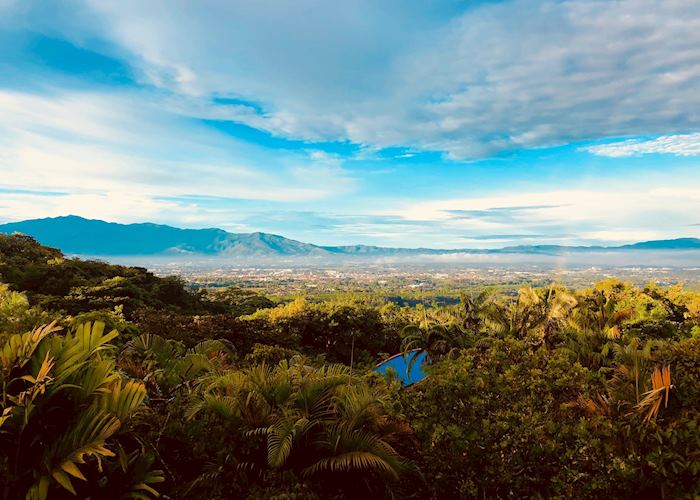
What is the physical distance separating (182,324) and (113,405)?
1450cm

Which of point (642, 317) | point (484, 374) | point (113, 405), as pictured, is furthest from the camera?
point (642, 317)

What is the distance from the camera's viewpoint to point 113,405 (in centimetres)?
347

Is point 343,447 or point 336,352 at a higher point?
point 343,447

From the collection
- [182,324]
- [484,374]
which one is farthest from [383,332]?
[484,374]

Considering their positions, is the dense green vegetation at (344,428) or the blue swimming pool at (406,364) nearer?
the dense green vegetation at (344,428)

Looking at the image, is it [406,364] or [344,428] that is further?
[406,364]

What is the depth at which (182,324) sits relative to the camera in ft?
56.0

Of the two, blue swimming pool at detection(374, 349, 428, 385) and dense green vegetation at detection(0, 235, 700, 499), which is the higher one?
dense green vegetation at detection(0, 235, 700, 499)

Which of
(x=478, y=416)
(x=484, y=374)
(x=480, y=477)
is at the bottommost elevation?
(x=480, y=477)

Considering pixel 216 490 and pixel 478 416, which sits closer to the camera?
pixel 216 490

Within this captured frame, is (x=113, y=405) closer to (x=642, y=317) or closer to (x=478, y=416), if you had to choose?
(x=478, y=416)

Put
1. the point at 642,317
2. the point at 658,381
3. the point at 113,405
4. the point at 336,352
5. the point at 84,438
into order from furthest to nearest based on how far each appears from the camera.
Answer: the point at 336,352
the point at 642,317
the point at 658,381
the point at 113,405
the point at 84,438

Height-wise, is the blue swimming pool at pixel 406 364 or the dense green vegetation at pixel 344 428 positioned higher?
the dense green vegetation at pixel 344 428

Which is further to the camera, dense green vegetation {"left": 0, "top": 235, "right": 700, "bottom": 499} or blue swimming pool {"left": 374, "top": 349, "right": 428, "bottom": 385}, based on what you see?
blue swimming pool {"left": 374, "top": 349, "right": 428, "bottom": 385}
